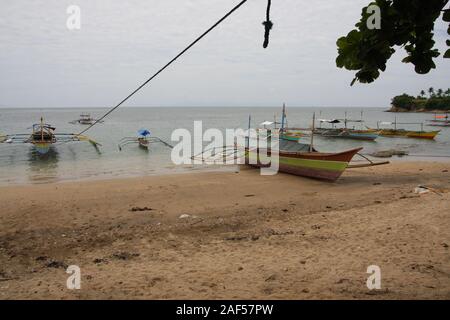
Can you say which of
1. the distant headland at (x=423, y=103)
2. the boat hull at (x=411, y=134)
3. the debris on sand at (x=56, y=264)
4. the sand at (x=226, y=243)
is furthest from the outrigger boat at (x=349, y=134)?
the distant headland at (x=423, y=103)

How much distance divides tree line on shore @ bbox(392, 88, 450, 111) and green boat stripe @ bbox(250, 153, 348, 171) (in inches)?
4326

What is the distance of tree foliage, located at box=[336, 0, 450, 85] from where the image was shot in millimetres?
3170

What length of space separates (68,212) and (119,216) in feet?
5.37

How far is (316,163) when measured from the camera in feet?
51.8

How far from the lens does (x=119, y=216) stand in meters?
10.0

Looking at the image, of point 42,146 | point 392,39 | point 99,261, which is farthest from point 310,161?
point 42,146

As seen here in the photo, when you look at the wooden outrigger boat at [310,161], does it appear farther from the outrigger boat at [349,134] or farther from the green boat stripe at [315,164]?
the outrigger boat at [349,134]

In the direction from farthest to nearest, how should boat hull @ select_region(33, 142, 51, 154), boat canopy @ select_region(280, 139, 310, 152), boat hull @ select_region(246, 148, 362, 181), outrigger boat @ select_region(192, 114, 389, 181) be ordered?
boat hull @ select_region(33, 142, 51, 154)
boat canopy @ select_region(280, 139, 310, 152)
outrigger boat @ select_region(192, 114, 389, 181)
boat hull @ select_region(246, 148, 362, 181)

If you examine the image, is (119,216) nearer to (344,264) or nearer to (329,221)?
(329,221)

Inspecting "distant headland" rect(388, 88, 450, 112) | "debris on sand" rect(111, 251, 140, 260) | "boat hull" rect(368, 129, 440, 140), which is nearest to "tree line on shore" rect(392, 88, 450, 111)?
"distant headland" rect(388, 88, 450, 112)

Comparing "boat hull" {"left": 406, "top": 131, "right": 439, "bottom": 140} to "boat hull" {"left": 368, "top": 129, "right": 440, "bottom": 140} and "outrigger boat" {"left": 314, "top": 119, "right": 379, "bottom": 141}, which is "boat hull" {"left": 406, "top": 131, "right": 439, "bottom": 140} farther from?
"outrigger boat" {"left": 314, "top": 119, "right": 379, "bottom": 141}

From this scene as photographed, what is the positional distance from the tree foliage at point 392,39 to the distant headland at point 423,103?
118m

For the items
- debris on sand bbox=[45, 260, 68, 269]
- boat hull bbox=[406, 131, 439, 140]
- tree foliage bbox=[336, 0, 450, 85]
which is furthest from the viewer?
boat hull bbox=[406, 131, 439, 140]
